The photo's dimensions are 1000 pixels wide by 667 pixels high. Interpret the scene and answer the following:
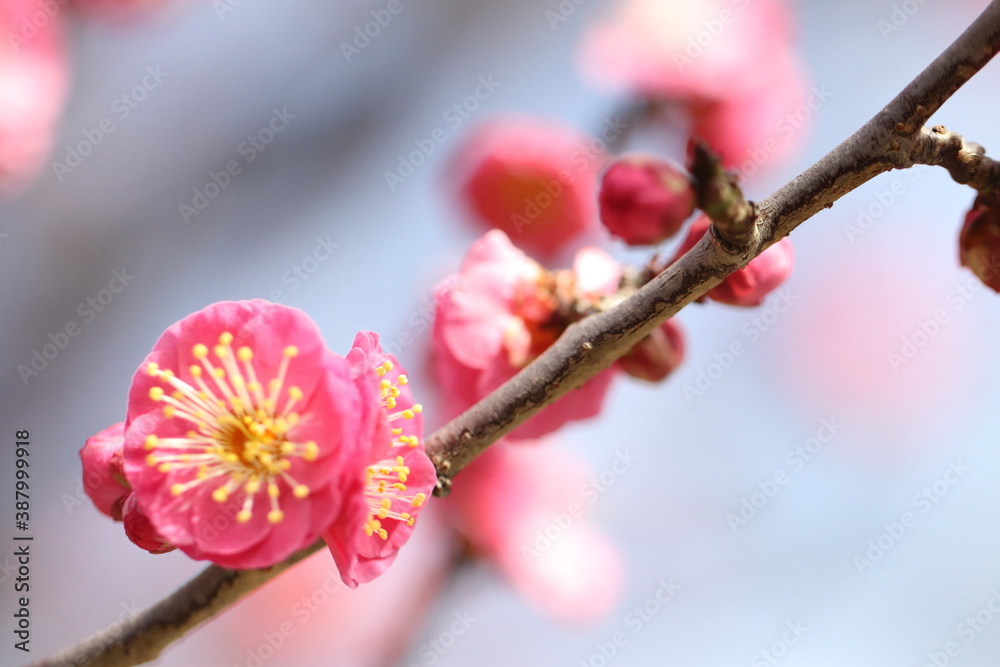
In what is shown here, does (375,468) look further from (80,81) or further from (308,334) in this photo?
(80,81)

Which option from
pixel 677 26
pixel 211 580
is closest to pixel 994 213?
pixel 211 580

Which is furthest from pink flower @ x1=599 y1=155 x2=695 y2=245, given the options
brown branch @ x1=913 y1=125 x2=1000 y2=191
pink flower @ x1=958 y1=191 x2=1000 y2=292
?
pink flower @ x1=958 y1=191 x2=1000 y2=292

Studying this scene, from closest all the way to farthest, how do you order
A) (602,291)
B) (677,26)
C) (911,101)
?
(911,101) → (602,291) → (677,26)

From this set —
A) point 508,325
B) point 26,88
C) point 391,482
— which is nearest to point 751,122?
point 508,325

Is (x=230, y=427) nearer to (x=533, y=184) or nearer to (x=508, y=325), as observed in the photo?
(x=508, y=325)

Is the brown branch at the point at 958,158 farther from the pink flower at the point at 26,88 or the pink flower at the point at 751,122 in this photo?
the pink flower at the point at 26,88

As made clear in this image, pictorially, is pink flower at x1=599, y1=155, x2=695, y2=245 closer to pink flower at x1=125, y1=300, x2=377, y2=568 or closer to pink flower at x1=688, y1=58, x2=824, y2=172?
pink flower at x1=125, y1=300, x2=377, y2=568

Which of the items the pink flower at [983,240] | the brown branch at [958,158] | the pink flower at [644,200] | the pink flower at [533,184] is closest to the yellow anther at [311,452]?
the pink flower at [644,200]
